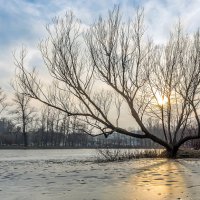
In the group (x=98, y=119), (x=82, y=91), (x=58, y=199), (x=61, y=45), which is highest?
(x=61, y=45)

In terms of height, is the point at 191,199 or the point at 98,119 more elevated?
the point at 98,119

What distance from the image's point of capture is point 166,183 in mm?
9891

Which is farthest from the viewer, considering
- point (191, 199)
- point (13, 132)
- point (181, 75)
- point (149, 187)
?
point (13, 132)

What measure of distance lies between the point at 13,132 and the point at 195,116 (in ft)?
188

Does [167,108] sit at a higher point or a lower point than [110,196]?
higher

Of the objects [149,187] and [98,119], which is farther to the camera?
[98,119]

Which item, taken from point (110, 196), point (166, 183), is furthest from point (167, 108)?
point (110, 196)

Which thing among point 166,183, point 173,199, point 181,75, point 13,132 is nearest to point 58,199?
point 173,199

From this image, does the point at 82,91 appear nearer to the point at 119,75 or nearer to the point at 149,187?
the point at 119,75

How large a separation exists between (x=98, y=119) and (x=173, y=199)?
634 inches

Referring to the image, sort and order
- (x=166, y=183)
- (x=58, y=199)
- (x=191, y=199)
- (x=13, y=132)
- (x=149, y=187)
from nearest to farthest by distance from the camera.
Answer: (x=191, y=199), (x=58, y=199), (x=149, y=187), (x=166, y=183), (x=13, y=132)

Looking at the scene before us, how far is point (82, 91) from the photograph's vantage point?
22859 millimetres

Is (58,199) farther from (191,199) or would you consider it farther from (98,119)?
(98,119)

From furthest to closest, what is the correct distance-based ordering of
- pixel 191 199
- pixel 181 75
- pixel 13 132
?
pixel 13 132
pixel 181 75
pixel 191 199
